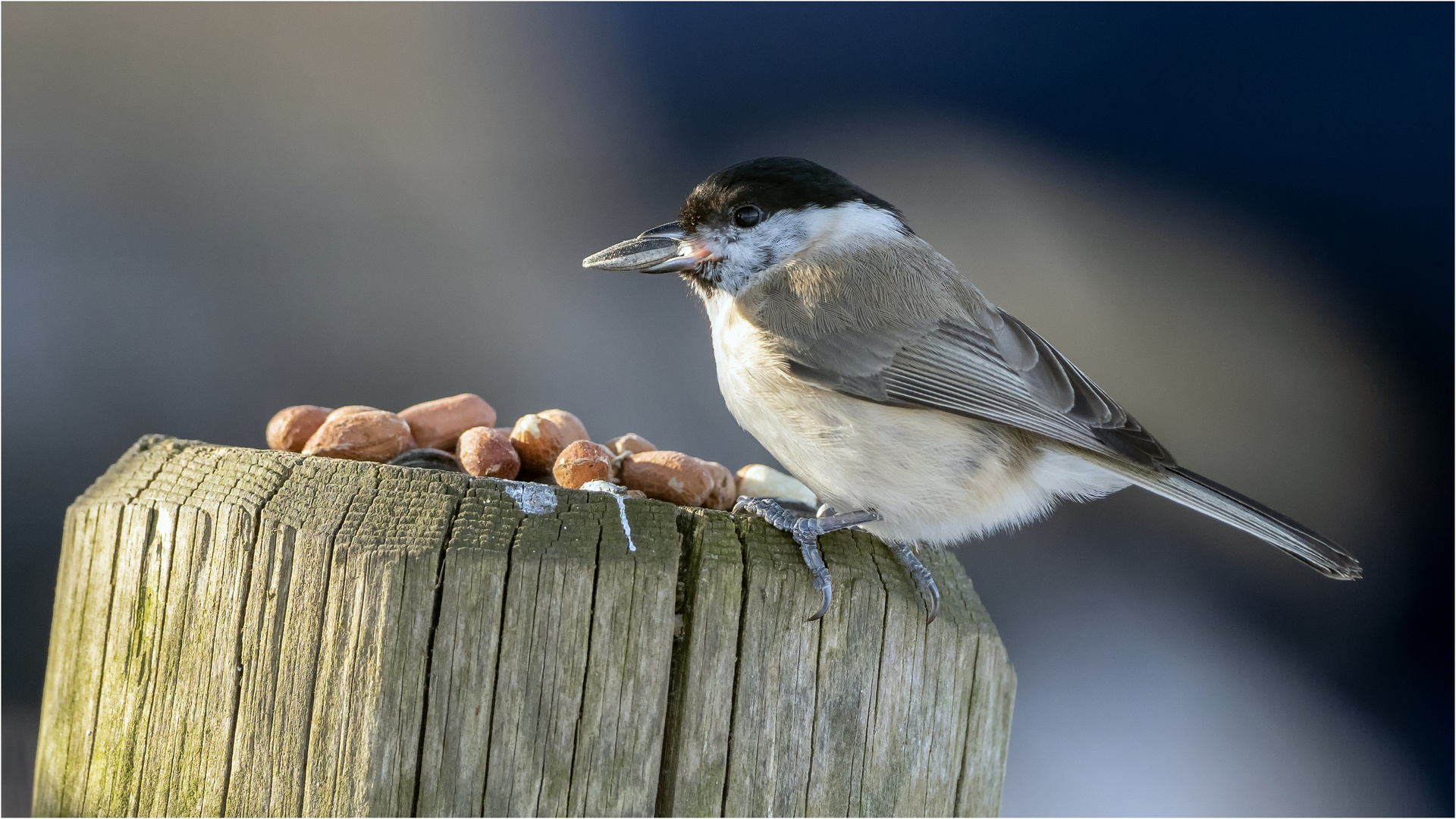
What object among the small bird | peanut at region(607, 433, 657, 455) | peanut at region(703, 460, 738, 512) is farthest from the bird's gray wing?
peanut at region(607, 433, 657, 455)

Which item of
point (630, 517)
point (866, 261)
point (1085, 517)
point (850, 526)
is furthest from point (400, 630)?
point (1085, 517)

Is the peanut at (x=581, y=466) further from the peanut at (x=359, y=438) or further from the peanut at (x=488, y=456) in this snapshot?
the peanut at (x=359, y=438)

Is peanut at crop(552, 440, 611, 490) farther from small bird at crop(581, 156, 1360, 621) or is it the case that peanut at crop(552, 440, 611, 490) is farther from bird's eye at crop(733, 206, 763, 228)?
bird's eye at crop(733, 206, 763, 228)

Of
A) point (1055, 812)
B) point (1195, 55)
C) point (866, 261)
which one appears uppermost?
point (1195, 55)

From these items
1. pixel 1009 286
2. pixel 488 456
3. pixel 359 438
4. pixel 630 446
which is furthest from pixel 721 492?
pixel 1009 286

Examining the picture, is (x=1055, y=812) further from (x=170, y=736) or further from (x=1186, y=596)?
(x=170, y=736)

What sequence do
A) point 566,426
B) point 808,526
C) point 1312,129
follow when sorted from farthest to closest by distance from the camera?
point 1312,129 → point 566,426 → point 808,526

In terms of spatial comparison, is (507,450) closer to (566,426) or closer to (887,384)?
(566,426)
